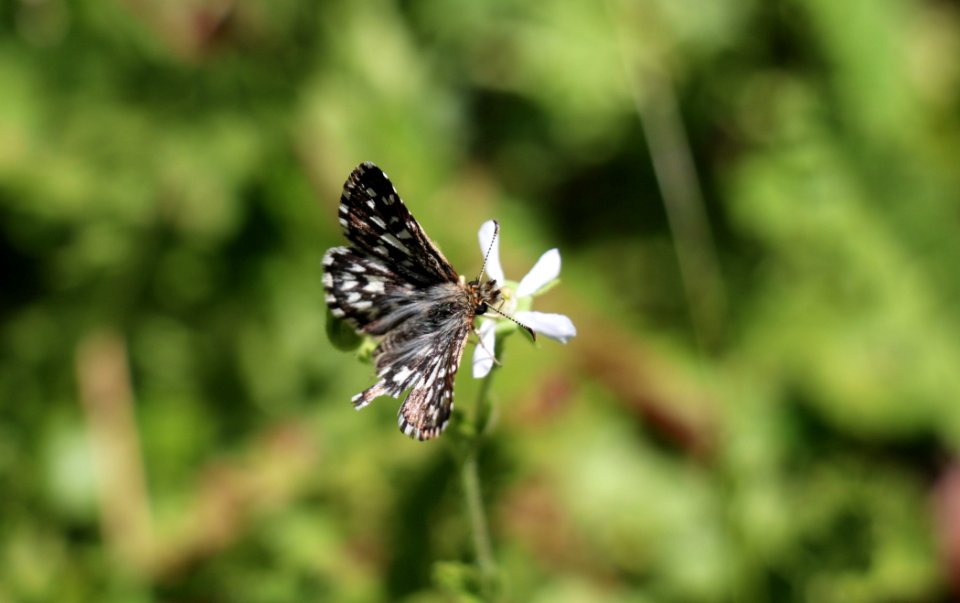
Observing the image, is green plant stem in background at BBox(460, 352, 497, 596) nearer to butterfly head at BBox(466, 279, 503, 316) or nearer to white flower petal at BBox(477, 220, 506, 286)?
butterfly head at BBox(466, 279, 503, 316)

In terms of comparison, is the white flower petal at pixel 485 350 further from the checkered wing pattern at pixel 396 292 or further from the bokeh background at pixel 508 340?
the bokeh background at pixel 508 340

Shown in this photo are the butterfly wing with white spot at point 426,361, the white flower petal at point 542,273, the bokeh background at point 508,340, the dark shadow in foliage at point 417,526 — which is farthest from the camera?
the bokeh background at point 508,340

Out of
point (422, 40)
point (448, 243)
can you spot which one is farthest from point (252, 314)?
point (422, 40)

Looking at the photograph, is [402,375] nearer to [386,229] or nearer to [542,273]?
[386,229]

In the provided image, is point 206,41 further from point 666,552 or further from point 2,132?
point 666,552

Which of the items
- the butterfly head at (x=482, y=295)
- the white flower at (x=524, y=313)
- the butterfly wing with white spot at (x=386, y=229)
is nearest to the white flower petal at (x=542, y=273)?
the white flower at (x=524, y=313)

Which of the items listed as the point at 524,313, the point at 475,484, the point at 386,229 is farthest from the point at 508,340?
the point at 386,229
